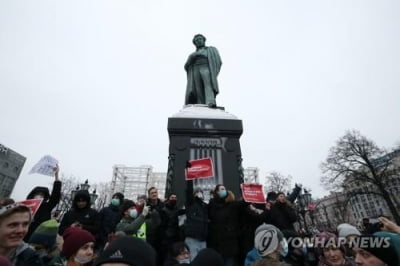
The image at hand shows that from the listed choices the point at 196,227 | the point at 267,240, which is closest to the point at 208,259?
the point at 267,240

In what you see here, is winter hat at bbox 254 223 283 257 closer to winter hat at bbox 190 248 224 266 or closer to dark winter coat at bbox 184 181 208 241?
winter hat at bbox 190 248 224 266

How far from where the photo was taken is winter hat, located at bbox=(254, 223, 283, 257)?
9.33 ft

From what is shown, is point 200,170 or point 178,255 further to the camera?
point 200,170

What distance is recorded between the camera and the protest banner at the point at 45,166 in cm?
496

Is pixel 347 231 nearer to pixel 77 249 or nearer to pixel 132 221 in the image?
pixel 132 221

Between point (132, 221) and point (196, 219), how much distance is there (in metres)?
1.07

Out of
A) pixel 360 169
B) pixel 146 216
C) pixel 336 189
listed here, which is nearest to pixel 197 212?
pixel 146 216

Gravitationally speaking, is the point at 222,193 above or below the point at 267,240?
above

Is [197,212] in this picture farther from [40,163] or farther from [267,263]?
[40,163]

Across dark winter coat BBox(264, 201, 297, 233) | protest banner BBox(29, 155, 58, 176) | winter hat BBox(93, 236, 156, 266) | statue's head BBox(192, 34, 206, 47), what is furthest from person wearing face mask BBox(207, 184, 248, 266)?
statue's head BBox(192, 34, 206, 47)

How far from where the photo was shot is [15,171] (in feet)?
109

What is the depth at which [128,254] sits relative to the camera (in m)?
1.36

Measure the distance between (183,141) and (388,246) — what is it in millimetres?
5169

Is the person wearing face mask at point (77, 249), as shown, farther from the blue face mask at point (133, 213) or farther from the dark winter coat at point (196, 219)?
the dark winter coat at point (196, 219)
